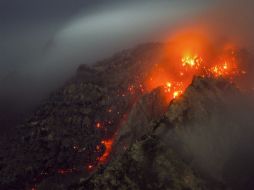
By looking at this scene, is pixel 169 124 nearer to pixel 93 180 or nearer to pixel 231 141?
pixel 231 141

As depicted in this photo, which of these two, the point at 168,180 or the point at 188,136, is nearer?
the point at 168,180

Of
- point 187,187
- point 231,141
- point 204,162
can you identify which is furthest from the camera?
point 231,141

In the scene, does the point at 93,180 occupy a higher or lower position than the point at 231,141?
lower

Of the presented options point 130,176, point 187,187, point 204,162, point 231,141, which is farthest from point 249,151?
point 130,176

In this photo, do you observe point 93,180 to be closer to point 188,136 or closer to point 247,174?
point 188,136

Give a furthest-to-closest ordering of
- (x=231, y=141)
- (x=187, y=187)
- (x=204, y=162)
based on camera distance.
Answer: (x=231, y=141)
(x=204, y=162)
(x=187, y=187)

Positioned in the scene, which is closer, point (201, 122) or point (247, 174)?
point (247, 174)

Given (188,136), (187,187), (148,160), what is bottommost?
(187,187)

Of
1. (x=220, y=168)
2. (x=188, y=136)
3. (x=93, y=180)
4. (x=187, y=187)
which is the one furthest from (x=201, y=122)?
(x=93, y=180)

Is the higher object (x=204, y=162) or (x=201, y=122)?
(x=201, y=122)
